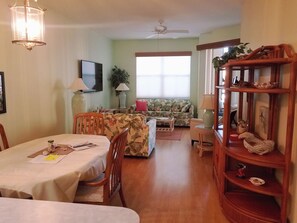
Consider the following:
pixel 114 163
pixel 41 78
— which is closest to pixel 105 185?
pixel 114 163

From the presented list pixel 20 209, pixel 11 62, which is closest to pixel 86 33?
pixel 11 62

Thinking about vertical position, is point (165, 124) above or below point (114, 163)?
below

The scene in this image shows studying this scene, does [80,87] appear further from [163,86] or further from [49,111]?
[163,86]

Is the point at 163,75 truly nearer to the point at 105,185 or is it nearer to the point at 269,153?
the point at 269,153

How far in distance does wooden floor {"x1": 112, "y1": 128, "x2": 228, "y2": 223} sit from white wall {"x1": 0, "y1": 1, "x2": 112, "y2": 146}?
5.42ft

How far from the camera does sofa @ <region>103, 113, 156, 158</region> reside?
14.6ft

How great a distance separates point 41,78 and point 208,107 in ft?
9.78

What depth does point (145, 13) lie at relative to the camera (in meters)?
4.95

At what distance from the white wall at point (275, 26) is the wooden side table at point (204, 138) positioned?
69.2 inches

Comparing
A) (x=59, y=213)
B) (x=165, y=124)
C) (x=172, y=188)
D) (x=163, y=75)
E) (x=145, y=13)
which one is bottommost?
(x=172, y=188)

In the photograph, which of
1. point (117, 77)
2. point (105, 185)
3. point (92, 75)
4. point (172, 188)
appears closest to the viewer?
point (105, 185)

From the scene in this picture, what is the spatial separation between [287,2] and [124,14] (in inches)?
131

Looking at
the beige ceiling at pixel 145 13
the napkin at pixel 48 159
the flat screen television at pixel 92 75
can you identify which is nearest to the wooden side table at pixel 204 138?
the beige ceiling at pixel 145 13

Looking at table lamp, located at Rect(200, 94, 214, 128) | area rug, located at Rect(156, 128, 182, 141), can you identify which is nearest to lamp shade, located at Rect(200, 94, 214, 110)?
table lamp, located at Rect(200, 94, 214, 128)
